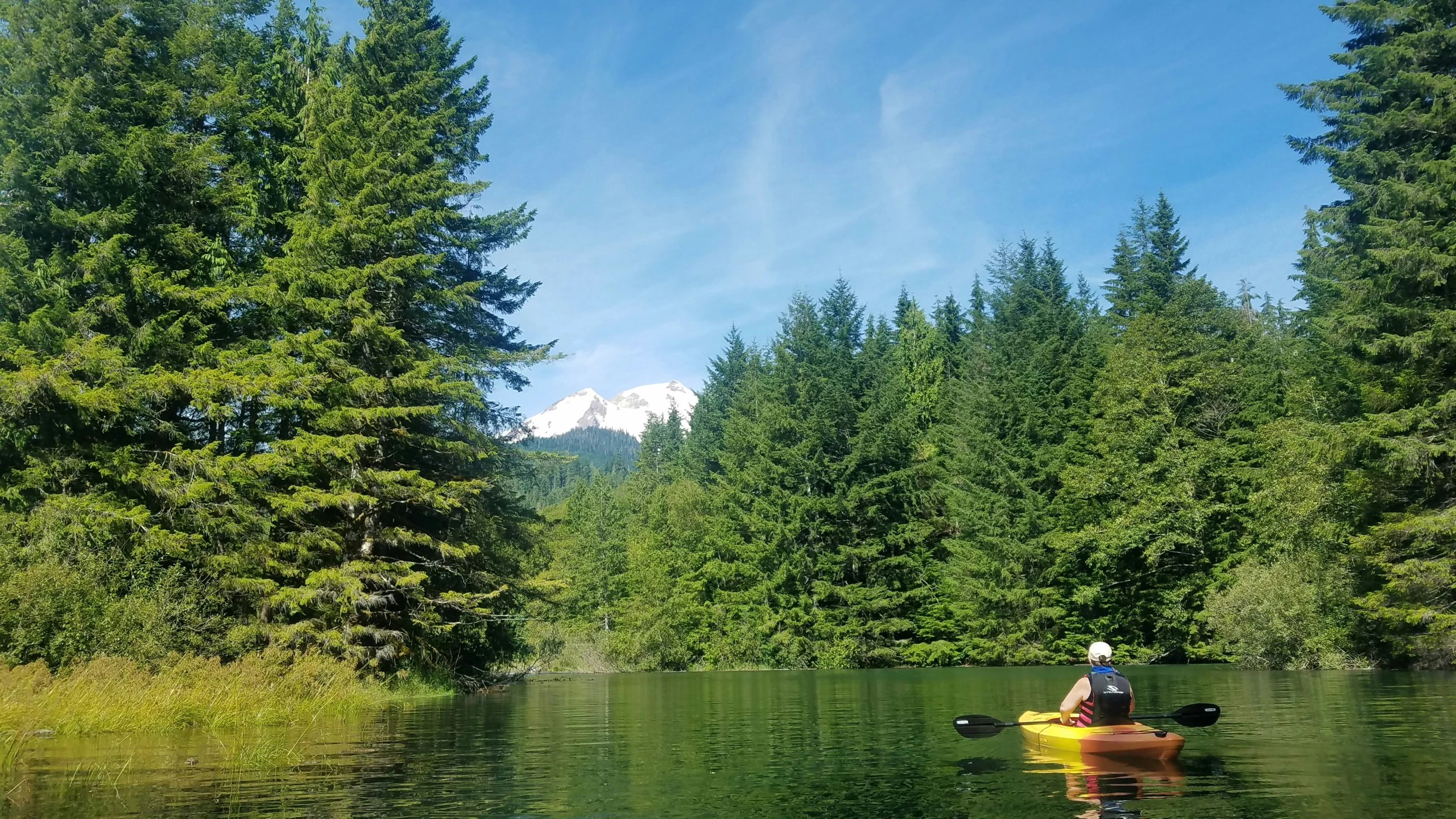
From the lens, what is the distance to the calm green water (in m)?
8.74

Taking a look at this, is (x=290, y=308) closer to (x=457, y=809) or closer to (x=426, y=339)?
(x=426, y=339)

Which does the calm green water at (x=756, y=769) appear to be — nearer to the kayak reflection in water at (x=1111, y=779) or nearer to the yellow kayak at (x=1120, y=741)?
the kayak reflection in water at (x=1111, y=779)

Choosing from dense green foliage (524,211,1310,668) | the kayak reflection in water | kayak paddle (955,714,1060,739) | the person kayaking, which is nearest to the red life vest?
the person kayaking

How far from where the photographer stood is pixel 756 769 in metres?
11.6

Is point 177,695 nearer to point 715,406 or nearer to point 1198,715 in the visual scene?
point 1198,715

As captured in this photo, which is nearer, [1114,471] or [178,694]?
[178,694]

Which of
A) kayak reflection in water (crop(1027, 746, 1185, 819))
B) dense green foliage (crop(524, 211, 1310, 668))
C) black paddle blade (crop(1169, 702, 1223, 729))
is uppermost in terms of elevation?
dense green foliage (crop(524, 211, 1310, 668))

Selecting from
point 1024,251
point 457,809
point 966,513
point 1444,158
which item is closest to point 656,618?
point 966,513

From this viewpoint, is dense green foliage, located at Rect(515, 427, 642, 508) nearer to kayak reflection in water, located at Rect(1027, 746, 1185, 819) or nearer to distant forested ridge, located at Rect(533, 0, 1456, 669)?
distant forested ridge, located at Rect(533, 0, 1456, 669)

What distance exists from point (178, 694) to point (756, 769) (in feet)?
33.8

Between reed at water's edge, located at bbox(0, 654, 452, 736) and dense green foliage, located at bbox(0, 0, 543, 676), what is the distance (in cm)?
133

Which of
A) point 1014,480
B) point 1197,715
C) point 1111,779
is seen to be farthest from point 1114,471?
point 1111,779

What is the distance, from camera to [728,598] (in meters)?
52.3

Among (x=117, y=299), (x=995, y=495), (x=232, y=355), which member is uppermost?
(x=117, y=299)
